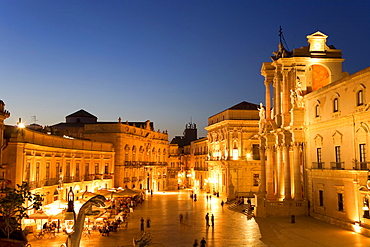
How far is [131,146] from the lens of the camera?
6053 centimetres

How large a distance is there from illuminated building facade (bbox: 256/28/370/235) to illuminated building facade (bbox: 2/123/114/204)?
58.1 ft

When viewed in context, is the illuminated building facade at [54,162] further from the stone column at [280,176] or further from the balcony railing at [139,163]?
the stone column at [280,176]

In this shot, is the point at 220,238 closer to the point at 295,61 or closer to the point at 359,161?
the point at 359,161

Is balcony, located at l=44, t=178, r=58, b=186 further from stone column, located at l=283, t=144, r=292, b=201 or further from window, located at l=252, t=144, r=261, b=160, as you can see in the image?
window, located at l=252, t=144, r=261, b=160

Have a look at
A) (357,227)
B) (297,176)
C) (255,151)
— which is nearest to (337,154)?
(357,227)

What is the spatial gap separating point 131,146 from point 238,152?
53.8ft

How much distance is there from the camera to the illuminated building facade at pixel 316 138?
2438 centimetres

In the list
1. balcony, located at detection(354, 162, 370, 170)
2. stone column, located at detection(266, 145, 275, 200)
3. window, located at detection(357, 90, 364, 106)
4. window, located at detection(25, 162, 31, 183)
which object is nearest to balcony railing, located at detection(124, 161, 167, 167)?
stone column, located at detection(266, 145, 275, 200)

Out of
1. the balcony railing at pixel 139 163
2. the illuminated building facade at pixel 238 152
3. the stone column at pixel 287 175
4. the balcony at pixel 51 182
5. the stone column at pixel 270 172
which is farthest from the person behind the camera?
the balcony railing at pixel 139 163

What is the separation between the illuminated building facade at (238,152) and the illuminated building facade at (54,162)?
1615cm

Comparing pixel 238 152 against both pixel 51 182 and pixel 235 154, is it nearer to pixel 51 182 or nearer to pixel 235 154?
pixel 235 154

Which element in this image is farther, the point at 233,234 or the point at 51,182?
the point at 51,182

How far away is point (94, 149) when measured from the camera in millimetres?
47125

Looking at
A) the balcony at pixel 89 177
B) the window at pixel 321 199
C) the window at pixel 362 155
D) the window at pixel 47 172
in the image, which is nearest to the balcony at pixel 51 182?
the window at pixel 47 172
